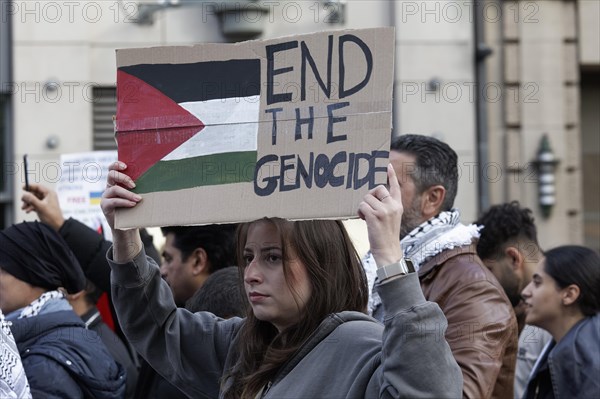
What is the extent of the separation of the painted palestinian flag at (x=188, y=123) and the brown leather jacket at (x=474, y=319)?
1.13m

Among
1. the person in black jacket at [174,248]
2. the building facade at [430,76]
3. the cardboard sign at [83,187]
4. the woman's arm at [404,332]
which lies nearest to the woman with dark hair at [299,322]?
the woman's arm at [404,332]

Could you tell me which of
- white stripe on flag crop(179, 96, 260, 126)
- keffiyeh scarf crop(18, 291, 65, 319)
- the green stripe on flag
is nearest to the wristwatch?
the green stripe on flag

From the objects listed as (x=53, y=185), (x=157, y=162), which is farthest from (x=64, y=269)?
(x=53, y=185)

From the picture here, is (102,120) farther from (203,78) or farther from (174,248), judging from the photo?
(203,78)

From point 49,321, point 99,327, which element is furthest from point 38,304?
point 99,327

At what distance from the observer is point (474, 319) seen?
3.85 metres

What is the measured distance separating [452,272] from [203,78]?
51.2 inches

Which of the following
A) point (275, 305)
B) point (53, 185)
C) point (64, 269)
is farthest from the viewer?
point (53, 185)

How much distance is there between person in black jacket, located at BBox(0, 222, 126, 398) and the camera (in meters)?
4.27

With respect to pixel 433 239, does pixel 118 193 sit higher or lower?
higher

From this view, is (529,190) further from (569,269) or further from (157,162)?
(157,162)

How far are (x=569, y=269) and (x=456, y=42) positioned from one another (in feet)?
22.3

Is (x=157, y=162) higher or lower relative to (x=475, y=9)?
lower

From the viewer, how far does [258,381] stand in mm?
3045
